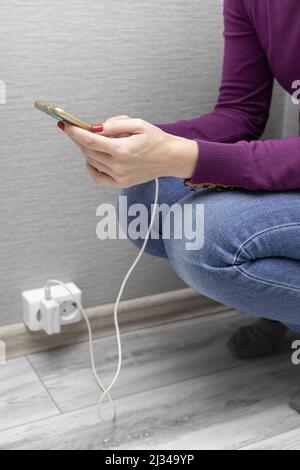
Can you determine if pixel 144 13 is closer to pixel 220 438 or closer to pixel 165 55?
pixel 165 55

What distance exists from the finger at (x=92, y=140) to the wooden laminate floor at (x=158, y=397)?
0.46 m

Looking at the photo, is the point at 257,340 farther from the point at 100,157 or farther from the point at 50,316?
the point at 100,157

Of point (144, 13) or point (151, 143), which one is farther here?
point (144, 13)

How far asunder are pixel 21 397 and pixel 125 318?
31 cm

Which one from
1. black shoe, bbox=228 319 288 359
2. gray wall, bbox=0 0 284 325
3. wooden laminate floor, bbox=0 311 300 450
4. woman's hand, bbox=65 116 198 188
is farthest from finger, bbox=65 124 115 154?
black shoe, bbox=228 319 288 359

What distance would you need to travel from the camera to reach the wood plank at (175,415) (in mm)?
961

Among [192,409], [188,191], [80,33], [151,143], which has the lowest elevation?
[192,409]

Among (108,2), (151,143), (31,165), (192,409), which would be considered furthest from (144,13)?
(192,409)

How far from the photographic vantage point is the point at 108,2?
1136 millimetres

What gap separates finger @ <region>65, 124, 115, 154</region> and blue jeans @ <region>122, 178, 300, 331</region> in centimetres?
18

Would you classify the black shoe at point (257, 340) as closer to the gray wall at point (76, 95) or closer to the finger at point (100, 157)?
the gray wall at point (76, 95)

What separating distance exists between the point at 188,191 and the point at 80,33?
1.18ft

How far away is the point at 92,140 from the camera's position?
781 mm

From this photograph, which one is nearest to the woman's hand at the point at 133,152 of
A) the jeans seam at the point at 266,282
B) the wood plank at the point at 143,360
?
the jeans seam at the point at 266,282
